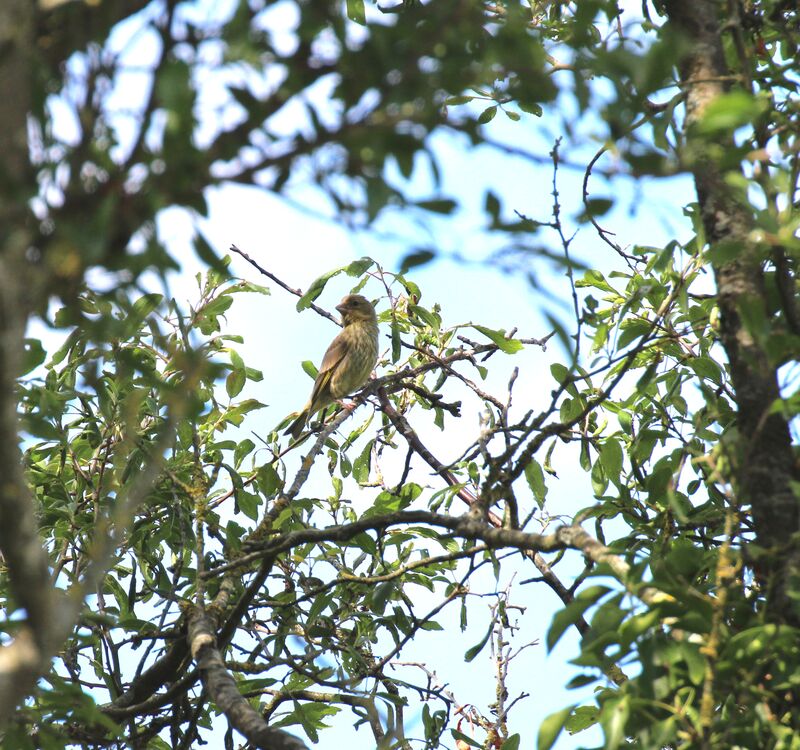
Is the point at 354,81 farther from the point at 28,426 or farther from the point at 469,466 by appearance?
the point at 469,466

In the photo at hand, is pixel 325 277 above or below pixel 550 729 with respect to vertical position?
above

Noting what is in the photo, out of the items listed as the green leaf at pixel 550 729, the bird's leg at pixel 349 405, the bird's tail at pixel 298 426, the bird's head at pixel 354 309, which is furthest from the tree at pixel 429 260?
the bird's head at pixel 354 309

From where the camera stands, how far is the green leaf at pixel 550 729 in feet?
7.16

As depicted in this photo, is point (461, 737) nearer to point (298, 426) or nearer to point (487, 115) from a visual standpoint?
point (487, 115)

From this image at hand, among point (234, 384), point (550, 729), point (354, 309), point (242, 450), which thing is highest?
point (354, 309)

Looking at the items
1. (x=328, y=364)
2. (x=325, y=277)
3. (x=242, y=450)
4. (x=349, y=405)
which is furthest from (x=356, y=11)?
(x=328, y=364)

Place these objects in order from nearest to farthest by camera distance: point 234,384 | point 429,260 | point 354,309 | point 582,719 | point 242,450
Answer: point 429,260
point 582,719
point 242,450
point 234,384
point 354,309

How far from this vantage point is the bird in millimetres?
9328

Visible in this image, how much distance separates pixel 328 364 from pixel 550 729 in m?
7.39

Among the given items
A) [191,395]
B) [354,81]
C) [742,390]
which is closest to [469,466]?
[742,390]

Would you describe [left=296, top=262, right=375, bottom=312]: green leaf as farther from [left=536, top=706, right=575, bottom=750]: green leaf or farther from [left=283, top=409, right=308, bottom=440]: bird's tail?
[left=283, top=409, right=308, bottom=440]: bird's tail

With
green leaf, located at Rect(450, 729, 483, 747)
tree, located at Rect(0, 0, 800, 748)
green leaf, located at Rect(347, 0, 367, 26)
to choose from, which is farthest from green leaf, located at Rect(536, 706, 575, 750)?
green leaf, located at Rect(347, 0, 367, 26)

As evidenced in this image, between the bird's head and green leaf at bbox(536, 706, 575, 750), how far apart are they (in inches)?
343

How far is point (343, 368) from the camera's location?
9.49 m
